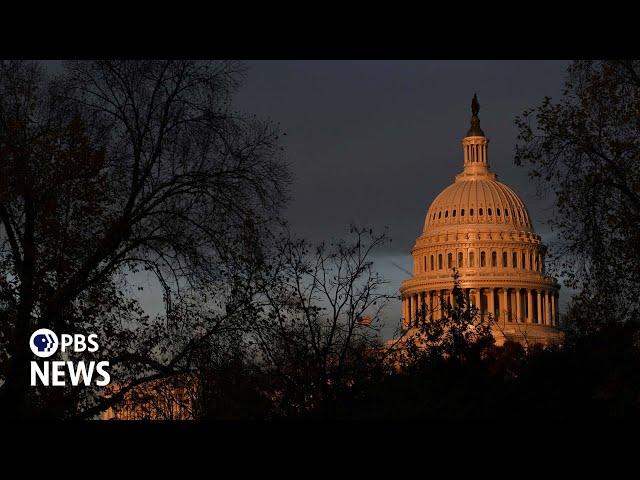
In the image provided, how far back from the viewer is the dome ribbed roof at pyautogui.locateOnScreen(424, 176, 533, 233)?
187250 mm

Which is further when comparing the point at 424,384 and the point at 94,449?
the point at 424,384

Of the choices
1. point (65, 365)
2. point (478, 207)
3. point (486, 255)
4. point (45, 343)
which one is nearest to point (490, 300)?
point (486, 255)

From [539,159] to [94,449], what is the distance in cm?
1502

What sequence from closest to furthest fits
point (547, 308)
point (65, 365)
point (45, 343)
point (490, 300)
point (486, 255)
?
point (45, 343), point (65, 365), point (547, 308), point (490, 300), point (486, 255)

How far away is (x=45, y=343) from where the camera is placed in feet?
76.4

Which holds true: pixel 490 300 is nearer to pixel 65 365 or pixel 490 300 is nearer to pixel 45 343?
pixel 65 365

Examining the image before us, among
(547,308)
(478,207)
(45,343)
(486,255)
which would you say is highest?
(478,207)

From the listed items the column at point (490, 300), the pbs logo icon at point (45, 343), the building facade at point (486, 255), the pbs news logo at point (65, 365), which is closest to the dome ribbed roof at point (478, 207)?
the building facade at point (486, 255)

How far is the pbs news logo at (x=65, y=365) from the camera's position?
23.3 metres

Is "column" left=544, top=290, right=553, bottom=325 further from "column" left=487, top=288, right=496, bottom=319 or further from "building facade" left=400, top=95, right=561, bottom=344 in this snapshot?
"column" left=487, top=288, right=496, bottom=319

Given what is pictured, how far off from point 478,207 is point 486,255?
22.1 feet

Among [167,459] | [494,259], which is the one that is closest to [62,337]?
[167,459]
